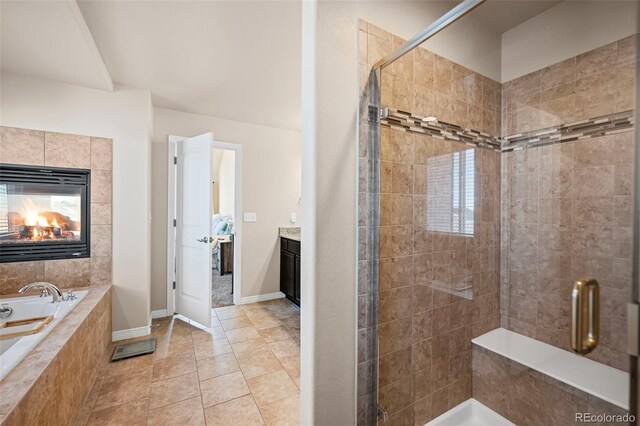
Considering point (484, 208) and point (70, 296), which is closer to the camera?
point (484, 208)

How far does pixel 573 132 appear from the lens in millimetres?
1345

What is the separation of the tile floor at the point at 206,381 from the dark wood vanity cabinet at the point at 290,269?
2.07 feet

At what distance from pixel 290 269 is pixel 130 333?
6.16 feet

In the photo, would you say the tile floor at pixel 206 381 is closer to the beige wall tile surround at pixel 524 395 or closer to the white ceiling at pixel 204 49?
the beige wall tile surround at pixel 524 395

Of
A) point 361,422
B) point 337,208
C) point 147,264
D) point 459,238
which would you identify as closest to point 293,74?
point 337,208

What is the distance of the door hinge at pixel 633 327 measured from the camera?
0.79 meters

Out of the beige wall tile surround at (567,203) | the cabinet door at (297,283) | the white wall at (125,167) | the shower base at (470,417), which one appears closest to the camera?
the beige wall tile surround at (567,203)

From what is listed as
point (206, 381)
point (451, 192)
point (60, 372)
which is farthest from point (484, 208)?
point (60, 372)

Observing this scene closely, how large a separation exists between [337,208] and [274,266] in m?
3.06

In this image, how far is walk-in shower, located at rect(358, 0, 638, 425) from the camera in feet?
4.16

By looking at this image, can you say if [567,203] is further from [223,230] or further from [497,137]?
[223,230]

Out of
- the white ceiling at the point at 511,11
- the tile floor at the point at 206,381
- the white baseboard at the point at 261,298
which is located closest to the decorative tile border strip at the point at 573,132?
the white ceiling at the point at 511,11

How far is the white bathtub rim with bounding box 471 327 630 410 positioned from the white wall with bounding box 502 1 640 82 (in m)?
1.24

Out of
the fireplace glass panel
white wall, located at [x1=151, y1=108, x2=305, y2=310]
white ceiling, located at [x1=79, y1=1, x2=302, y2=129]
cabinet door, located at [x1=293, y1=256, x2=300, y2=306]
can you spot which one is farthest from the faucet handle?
cabinet door, located at [x1=293, y1=256, x2=300, y2=306]
